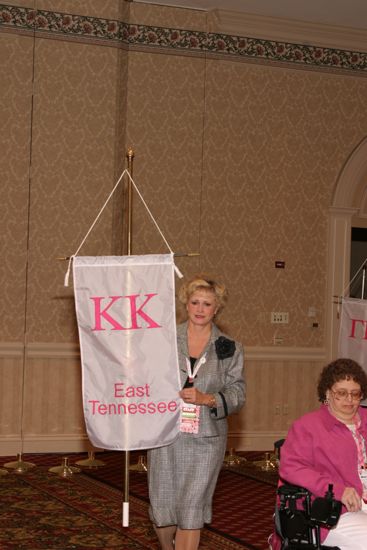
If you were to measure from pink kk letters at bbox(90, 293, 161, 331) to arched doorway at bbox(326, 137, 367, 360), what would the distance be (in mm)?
5514

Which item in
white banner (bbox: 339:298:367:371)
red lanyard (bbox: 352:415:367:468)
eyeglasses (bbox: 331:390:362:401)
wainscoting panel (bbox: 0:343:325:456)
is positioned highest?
white banner (bbox: 339:298:367:371)

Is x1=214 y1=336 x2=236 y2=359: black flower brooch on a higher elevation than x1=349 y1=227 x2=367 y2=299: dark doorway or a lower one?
lower

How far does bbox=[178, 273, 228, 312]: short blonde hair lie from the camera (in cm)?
491

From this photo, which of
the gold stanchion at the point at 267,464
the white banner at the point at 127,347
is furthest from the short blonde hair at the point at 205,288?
the gold stanchion at the point at 267,464

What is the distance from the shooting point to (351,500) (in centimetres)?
415

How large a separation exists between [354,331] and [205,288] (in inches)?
115

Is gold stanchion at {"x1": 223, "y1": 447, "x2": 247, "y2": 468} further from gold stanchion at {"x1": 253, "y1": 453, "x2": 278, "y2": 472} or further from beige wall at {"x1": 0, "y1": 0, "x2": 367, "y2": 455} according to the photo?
beige wall at {"x1": 0, "y1": 0, "x2": 367, "y2": 455}

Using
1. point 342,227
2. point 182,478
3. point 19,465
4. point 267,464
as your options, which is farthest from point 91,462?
point 182,478

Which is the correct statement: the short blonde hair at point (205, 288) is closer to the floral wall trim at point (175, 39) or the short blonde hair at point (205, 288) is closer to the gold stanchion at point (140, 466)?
the gold stanchion at point (140, 466)

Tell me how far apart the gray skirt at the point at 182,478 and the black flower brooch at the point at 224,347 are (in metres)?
0.41

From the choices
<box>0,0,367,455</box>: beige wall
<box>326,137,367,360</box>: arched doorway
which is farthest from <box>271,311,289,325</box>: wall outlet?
<box>326,137,367,360</box>: arched doorway

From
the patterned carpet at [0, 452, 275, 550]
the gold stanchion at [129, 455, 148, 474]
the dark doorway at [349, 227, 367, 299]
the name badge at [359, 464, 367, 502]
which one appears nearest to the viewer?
the name badge at [359, 464, 367, 502]

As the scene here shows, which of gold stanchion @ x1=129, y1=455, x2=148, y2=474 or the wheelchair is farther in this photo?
gold stanchion @ x1=129, y1=455, x2=148, y2=474

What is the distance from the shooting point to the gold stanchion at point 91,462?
8586 millimetres
